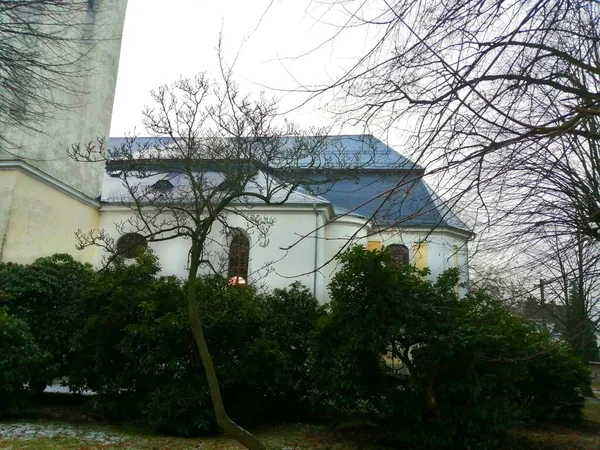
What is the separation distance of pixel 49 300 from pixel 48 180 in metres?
8.53

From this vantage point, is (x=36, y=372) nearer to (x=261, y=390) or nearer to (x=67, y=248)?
(x=261, y=390)

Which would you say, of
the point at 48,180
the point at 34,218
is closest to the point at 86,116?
the point at 48,180

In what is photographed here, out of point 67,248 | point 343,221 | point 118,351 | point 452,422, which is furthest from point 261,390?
point 67,248

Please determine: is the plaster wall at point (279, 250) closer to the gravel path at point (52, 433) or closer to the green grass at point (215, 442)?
the green grass at point (215, 442)

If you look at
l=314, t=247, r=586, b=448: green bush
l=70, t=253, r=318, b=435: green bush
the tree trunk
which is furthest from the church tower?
l=314, t=247, r=586, b=448: green bush

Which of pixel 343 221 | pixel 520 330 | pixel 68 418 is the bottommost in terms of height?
pixel 68 418

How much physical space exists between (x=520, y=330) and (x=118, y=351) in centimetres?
714

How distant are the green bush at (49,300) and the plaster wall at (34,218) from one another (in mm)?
5903

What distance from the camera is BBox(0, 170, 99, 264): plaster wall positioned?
15.8 meters

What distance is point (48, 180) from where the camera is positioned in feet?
56.7

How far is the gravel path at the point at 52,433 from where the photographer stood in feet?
24.7

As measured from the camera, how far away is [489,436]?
24.9 feet

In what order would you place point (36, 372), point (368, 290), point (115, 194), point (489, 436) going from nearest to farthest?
1. point (489, 436)
2. point (368, 290)
3. point (36, 372)
4. point (115, 194)

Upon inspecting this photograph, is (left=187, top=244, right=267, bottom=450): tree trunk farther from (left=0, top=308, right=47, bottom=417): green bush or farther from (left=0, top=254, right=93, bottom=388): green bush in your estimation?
(left=0, top=254, right=93, bottom=388): green bush
